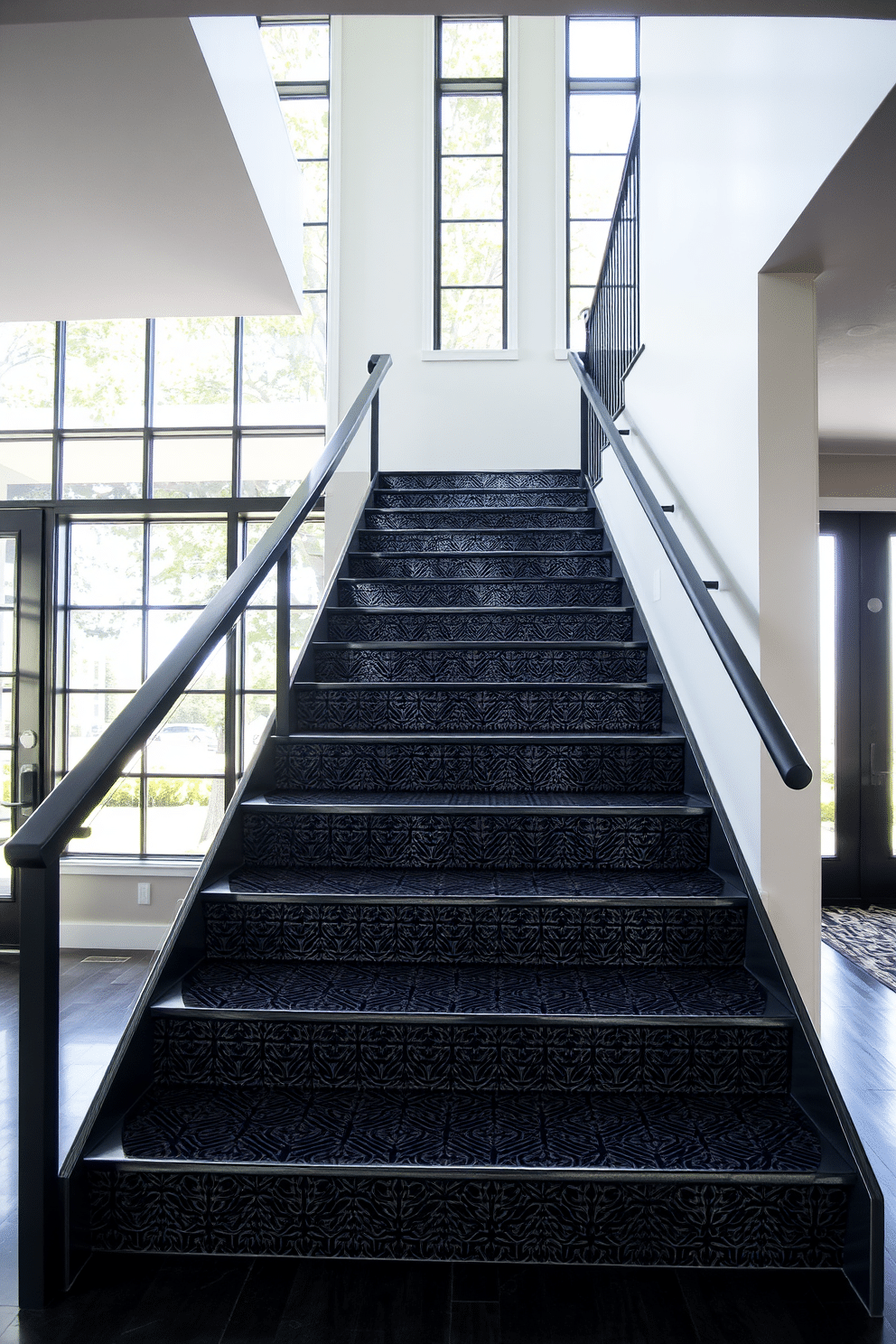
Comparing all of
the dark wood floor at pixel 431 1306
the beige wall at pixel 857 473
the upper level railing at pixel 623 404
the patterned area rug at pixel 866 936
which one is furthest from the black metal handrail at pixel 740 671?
the beige wall at pixel 857 473

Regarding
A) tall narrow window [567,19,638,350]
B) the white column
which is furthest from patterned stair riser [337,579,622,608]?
tall narrow window [567,19,638,350]

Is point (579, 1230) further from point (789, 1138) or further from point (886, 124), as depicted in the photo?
point (886, 124)

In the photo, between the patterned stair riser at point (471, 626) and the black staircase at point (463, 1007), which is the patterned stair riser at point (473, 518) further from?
the black staircase at point (463, 1007)

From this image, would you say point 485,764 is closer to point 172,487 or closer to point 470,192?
point 172,487

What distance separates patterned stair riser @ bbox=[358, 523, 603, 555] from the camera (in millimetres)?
4047

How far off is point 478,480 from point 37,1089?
147 inches

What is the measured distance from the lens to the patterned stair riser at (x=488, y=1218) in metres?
1.63

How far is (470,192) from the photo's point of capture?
18.8 ft

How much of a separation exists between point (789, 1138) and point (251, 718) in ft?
12.7

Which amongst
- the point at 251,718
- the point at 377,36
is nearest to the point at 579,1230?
the point at 251,718

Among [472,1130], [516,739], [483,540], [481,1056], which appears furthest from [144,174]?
[472,1130]

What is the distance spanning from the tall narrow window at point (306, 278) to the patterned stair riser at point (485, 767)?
10.5ft

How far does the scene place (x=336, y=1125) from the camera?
178 cm

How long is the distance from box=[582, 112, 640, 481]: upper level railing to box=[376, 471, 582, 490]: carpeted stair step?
176 millimetres
